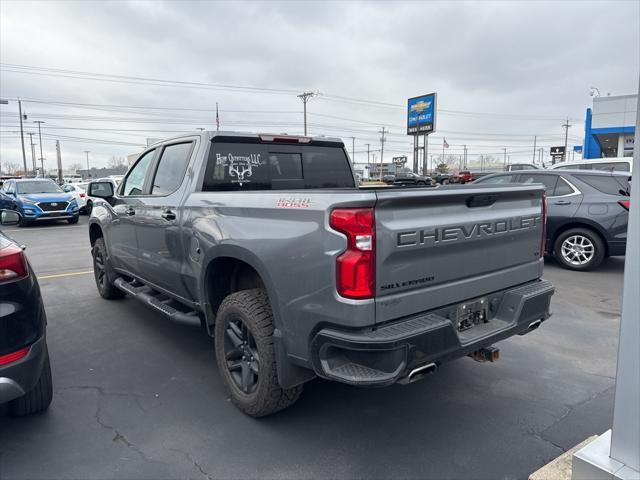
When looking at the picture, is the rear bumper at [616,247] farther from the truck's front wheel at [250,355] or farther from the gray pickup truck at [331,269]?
the truck's front wheel at [250,355]

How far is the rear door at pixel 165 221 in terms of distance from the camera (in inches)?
158

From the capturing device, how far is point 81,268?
8.63 meters

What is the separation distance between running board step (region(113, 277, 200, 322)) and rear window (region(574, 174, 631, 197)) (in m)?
6.87

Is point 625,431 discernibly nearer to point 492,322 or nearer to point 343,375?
point 492,322

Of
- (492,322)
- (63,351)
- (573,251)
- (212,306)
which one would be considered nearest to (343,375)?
(492,322)

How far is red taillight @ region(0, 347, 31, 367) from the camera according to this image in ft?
8.58

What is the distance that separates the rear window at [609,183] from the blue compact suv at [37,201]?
15.9m

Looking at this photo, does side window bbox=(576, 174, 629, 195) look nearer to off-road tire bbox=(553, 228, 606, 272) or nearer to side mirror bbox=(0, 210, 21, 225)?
off-road tire bbox=(553, 228, 606, 272)

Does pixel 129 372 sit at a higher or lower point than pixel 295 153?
lower

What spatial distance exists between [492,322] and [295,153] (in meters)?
2.41

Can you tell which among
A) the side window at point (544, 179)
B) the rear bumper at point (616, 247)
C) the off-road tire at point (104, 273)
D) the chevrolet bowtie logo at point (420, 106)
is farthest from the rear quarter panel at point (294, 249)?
the chevrolet bowtie logo at point (420, 106)

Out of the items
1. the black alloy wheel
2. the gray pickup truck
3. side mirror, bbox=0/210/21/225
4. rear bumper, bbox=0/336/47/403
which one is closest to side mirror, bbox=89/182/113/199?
side mirror, bbox=0/210/21/225

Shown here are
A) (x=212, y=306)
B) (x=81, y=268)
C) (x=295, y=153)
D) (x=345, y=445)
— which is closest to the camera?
(x=345, y=445)

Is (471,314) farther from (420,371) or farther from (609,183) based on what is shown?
(609,183)
